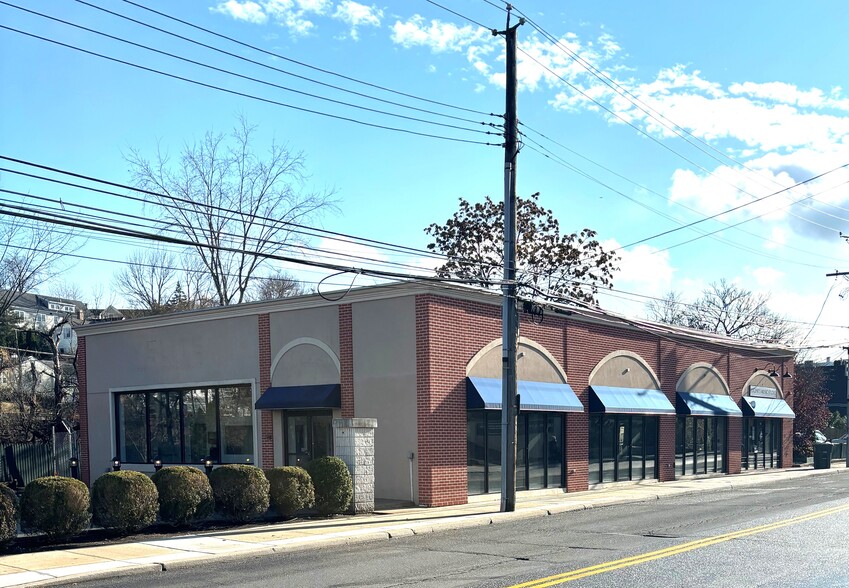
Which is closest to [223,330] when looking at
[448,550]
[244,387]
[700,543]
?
[244,387]

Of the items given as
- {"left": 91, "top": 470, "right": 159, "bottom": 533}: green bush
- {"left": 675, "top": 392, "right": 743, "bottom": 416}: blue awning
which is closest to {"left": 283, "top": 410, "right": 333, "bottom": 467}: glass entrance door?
{"left": 91, "top": 470, "right": 159, "bottom": 533}: green bush

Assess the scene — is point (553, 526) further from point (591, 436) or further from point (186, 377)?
point (186, 377)

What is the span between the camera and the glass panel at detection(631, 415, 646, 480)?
1215 inches

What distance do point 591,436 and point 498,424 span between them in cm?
563

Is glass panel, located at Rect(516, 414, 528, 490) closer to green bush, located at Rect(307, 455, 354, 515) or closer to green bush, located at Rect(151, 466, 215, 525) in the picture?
green bush, located at Rect(307, 455, 354, 515)

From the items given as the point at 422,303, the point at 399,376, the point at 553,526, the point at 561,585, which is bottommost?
the point at 553,526

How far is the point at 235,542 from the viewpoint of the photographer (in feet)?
50.5

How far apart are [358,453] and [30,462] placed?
1771cm

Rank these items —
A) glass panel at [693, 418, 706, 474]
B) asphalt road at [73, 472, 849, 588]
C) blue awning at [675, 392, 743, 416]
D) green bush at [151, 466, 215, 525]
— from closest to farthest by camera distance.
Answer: asphalt road at [73, 472, 849, 588], green bush at [151, 466, 215, 525], blue awning at [675, 392, 743, 416], glass panel at [693, 418, 706, 474]

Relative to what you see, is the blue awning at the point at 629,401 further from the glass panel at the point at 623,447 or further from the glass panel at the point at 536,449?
the glass panel at the point at 536,449

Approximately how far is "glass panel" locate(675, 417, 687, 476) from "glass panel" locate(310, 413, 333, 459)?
1569 centimetres

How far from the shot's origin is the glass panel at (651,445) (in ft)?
104

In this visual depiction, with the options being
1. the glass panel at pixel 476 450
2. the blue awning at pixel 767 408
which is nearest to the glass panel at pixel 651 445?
the blue awning at pixel 767 408

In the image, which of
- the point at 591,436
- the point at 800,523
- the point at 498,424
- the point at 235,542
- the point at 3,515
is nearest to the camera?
the point at 3,515
